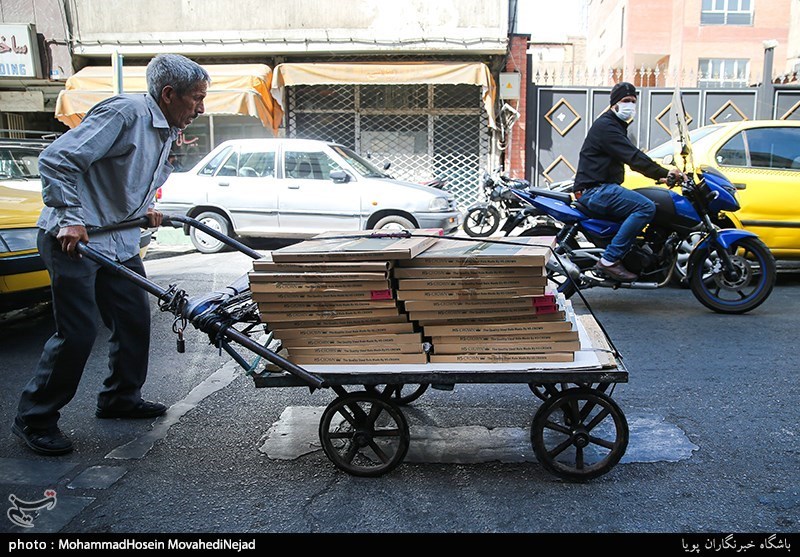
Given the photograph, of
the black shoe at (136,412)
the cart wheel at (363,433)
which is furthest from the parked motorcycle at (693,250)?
the black shoe at (136,412)

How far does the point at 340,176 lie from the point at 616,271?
4796mm

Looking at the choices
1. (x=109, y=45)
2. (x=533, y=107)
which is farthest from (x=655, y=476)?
(x=109, y=45)

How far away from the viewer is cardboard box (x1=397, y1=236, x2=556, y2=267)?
2820 mm

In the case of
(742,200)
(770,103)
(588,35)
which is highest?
(588,35)

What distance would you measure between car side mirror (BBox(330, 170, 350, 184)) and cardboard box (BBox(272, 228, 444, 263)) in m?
6.21

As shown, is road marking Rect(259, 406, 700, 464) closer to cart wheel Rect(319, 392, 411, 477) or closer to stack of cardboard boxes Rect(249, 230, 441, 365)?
cart wheel Rect(319, 392, 411, 477)

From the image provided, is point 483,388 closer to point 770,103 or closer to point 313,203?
point 313,203

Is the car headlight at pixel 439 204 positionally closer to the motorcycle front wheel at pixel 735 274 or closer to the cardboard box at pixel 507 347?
the motorcycle front wheel at pixel 735 274

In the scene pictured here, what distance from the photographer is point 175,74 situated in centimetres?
329

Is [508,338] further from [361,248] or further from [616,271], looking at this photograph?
[616,271]

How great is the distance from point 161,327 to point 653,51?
26862 millimetres

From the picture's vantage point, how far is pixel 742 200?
7.07 meters

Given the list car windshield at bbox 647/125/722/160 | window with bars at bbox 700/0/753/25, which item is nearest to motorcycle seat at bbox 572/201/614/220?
car windshield at bbox 647/125/722/160

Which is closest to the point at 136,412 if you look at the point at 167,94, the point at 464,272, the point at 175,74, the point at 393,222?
the point at 167,94
